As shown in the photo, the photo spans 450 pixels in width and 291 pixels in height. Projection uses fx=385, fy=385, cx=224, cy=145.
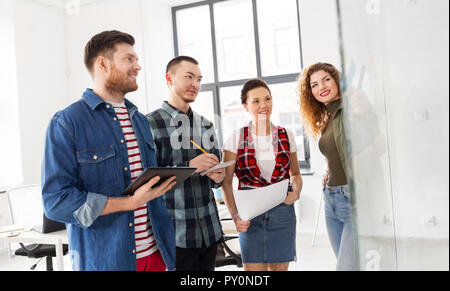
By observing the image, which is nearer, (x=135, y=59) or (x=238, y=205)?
(x=135, y=59)

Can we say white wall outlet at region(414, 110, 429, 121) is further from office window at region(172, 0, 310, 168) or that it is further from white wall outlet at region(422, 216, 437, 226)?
office window at region(172, 0, 310, 168)

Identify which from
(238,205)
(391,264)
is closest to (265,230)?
(238,205)

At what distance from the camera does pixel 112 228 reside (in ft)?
3.39

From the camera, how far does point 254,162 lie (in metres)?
1.52

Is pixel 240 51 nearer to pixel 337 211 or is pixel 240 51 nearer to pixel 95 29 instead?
pixel 95 29

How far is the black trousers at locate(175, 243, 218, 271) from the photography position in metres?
1.46

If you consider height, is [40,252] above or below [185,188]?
below

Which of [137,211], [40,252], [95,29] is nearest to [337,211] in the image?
[137,211]

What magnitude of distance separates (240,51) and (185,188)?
132 inches

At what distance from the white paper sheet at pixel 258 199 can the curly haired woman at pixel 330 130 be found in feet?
0.63

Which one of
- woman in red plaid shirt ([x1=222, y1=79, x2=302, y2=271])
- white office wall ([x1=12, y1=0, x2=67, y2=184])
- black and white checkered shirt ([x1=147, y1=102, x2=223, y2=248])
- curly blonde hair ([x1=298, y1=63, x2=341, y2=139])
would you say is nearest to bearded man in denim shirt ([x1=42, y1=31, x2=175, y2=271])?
black and white checkered shirt ([x1=147, y1=102, x2=223, y2=248])

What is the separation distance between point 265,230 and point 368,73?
3.61 feet

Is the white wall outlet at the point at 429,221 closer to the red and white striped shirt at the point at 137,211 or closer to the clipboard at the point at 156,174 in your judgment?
the clipboard at the point at 156,174
